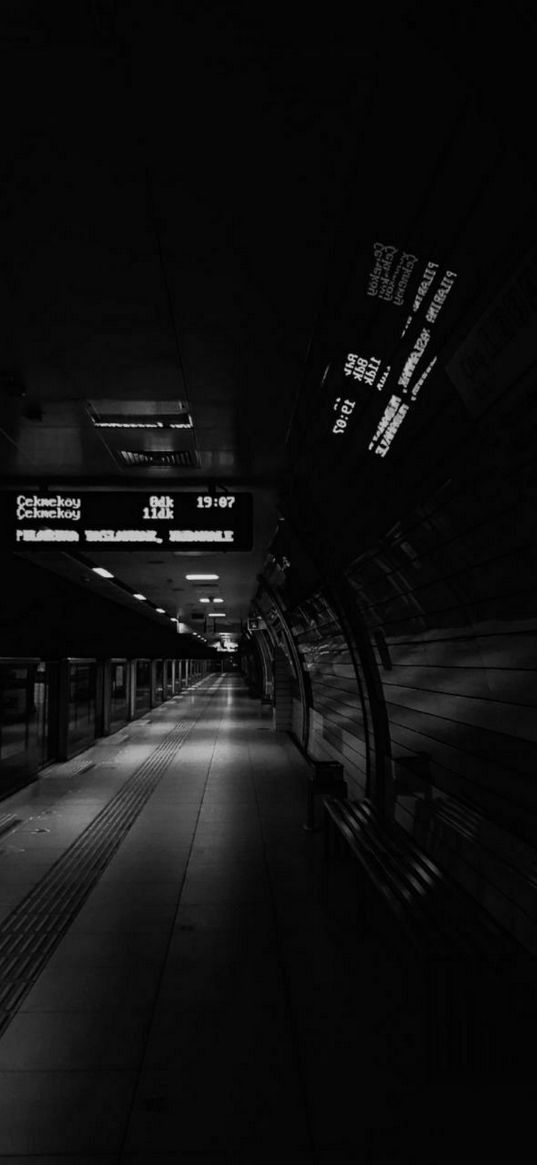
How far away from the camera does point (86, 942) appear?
4930mm

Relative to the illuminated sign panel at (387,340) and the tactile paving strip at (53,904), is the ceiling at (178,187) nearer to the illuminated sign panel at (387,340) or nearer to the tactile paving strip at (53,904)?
Result: the illuminated sign panel at (387,340)

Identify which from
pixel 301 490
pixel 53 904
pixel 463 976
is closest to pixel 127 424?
pixel 301 490

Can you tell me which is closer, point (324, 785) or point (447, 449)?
point (447, 449)

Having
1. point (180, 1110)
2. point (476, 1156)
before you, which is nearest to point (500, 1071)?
point (476, 1156)

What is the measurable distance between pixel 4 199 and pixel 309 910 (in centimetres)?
470

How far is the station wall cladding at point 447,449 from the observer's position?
9.66ft

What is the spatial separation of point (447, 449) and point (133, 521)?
12.1ft

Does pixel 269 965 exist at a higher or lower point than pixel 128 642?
lower

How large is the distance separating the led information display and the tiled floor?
2785mm

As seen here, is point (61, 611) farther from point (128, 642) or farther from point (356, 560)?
point (356, 560)

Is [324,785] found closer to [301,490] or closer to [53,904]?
[301,490]

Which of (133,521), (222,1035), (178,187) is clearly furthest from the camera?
(133,521)

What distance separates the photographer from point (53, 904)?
5.69 meters

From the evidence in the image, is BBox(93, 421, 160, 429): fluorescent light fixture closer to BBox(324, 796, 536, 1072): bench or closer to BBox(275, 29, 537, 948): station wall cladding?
BBox(275, 29, 537, 948): station wall cladding
